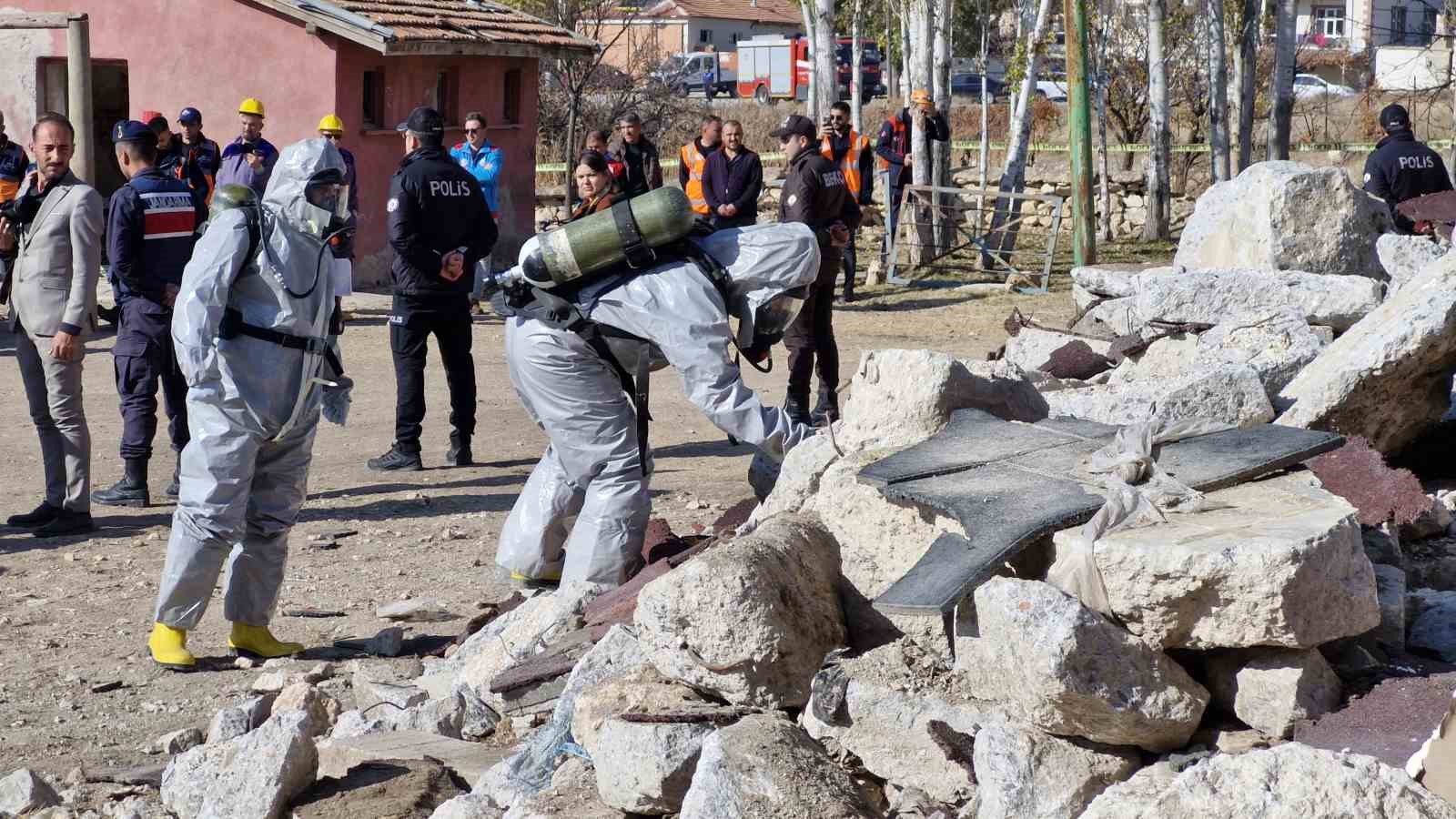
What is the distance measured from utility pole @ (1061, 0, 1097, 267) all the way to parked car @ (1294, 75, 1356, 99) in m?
19.0

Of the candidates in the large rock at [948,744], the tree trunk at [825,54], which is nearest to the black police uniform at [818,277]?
the large rock at [948,744]

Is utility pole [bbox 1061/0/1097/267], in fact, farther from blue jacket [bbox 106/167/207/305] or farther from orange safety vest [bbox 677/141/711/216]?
blue jacket [bbox 106/167/207/305]

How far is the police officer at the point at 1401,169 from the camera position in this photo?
1154cm

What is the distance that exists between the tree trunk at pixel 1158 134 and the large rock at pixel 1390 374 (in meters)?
14.0

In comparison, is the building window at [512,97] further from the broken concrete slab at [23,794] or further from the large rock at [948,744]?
the large rock at [948,744]

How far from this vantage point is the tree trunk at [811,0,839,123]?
59.7 ft

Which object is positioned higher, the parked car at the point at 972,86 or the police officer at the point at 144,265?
the parked car at the point at 972,86

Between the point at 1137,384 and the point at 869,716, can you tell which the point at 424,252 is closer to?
the point at 1137,384

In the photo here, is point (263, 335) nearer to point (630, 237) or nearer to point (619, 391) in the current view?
point (619, 391)

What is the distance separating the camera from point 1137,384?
6.46m

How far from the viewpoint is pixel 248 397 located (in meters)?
5.45

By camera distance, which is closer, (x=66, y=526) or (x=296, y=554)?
(x=296, y=554)

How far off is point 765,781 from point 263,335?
109 inches

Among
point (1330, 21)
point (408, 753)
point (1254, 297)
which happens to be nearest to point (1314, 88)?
point (1330, 21)
